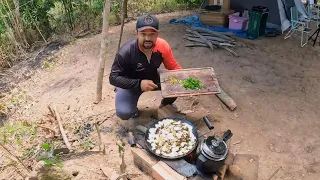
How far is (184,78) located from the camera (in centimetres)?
373

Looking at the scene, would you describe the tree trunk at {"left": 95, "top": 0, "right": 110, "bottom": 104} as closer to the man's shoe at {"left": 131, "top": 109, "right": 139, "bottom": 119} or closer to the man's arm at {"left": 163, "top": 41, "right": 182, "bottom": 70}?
the man's shoe at {"left": 131, "top": 109, "right": 139, "bottom": 119}

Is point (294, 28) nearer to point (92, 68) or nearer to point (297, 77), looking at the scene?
point (297, 77)

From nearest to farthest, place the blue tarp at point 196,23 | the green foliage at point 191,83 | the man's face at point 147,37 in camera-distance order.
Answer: the man's face at point 147,37, the green foliage at point 191,83, the blue tarp at point 196,23

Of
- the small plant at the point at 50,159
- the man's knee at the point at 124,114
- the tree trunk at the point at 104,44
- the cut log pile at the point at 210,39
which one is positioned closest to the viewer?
the small plant at the point at 50,159

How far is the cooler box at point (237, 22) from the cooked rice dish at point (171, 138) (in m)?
5.26

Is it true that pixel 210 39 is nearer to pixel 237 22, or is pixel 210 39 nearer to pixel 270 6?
pixel 237 22

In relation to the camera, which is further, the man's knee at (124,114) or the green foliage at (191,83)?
the man's knee at (124,114)

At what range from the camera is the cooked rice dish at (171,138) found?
3.06 metres

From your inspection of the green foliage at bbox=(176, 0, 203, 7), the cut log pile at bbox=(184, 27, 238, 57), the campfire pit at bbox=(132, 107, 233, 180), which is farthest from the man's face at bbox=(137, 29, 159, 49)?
the green foliage at bbox=(176, 0, 203, 7)

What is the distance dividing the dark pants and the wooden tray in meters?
0.56

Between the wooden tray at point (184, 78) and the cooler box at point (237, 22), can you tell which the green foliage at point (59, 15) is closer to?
the cooler box at point (237, 22)

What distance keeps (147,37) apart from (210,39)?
4.07 metres

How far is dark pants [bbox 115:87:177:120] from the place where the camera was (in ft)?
13.2

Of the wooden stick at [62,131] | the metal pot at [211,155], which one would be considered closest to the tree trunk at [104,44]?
the wooden stick at [62,131]
